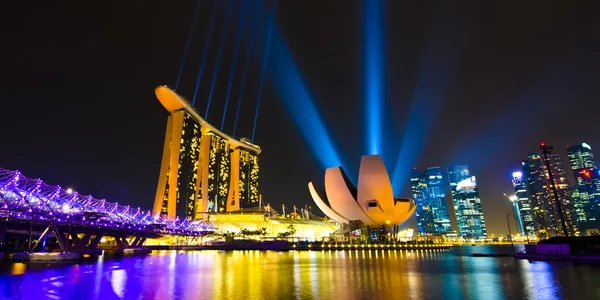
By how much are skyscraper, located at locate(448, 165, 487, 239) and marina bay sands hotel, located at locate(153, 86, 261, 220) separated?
102404 millimetres

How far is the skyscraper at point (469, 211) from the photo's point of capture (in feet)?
540

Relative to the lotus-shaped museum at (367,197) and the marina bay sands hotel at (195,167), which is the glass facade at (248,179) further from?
the lotus-shaped museum at (367,197)

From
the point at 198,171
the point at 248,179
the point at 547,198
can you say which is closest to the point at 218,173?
the point at 248,179

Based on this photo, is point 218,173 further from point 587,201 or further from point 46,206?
point 587,201

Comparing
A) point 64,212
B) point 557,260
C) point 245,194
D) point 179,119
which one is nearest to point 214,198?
point 245,194

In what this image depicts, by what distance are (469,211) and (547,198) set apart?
52529 mm

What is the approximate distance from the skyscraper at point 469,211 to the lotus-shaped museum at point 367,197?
114261 millimetres

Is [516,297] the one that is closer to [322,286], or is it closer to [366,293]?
[366,293]

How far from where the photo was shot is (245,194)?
138250mm

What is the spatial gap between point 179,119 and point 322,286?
89079 mm

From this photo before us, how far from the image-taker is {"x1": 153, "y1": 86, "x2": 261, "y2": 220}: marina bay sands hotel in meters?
91.6

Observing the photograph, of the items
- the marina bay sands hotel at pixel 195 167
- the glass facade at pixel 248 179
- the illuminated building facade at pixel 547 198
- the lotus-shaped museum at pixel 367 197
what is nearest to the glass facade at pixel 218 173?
the marina bay sands hotel at pixel 195 167

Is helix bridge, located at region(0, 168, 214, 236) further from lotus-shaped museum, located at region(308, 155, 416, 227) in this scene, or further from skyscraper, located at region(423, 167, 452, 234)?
skyscraper, located at region(423, 167, 452, 234)

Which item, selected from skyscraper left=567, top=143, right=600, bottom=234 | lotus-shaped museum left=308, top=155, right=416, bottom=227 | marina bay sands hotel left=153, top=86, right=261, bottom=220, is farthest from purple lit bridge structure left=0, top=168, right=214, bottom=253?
skyscraper left=567, top=143, right=600, bottom=234
